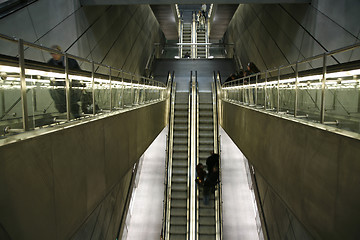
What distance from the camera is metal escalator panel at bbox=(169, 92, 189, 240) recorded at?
9.43 m

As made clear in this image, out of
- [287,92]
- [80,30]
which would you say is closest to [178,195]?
[80,30]

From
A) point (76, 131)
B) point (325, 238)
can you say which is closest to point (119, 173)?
point (76, 131)

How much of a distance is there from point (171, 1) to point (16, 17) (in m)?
4.62

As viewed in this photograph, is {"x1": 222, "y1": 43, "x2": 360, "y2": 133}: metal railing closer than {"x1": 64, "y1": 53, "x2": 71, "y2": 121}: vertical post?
Yes

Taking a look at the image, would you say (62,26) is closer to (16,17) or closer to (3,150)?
(16,17)

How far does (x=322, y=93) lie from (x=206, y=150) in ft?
27.2

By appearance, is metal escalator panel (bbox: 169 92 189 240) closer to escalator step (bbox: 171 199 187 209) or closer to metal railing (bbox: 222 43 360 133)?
escalator step (bbox: 171 199 187 209)

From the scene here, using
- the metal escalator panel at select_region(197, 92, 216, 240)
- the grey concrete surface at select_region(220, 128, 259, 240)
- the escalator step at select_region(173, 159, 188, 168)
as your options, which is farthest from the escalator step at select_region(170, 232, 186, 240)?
the grey concrete surface at select_region(220, 128, 259, 240)

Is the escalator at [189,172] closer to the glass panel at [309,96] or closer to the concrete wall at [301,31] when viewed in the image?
the concrete wall at [301,31]

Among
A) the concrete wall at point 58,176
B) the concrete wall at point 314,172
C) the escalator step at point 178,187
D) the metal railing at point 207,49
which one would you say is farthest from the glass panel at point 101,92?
the metal railing at point 207,49

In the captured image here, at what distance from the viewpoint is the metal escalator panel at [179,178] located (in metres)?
9.43

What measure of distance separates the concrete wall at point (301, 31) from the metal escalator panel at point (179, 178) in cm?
430

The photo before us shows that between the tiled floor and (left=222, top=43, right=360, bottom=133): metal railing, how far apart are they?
8904 millimetres

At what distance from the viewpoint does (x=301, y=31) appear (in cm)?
817
